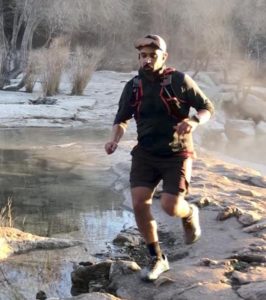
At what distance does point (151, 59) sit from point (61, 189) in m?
3.73

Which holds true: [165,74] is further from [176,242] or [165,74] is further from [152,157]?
[176,242]

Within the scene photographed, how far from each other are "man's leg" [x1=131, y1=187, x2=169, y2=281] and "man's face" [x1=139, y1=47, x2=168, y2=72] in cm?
77

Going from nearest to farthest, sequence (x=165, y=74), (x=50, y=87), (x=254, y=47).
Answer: (x=165, y=74)
(x=50, y=87)
(x=254, y=47)

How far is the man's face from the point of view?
157 inches

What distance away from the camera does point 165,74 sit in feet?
13.1

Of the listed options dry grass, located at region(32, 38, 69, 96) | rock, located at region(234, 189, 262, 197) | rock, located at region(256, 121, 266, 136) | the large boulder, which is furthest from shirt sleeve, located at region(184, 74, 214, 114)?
the large boulder

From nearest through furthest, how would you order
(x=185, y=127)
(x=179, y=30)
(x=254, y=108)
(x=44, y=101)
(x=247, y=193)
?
(x=185, y=127)
(x=247, y=193)
(x=44, y=101)
(x=254, y=108)
(x=179, y=30)

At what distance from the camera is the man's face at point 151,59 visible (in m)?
3.98

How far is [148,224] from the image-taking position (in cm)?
412

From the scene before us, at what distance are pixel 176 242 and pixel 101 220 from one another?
103 centimetres

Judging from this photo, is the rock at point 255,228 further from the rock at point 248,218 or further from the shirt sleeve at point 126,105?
the shirt sleeve at point 126,105

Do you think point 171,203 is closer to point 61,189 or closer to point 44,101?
point 61,189

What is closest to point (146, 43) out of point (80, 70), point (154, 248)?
point (154, 248)

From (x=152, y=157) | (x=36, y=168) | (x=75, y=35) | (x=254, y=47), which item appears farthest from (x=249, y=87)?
(x=152, y=157)
